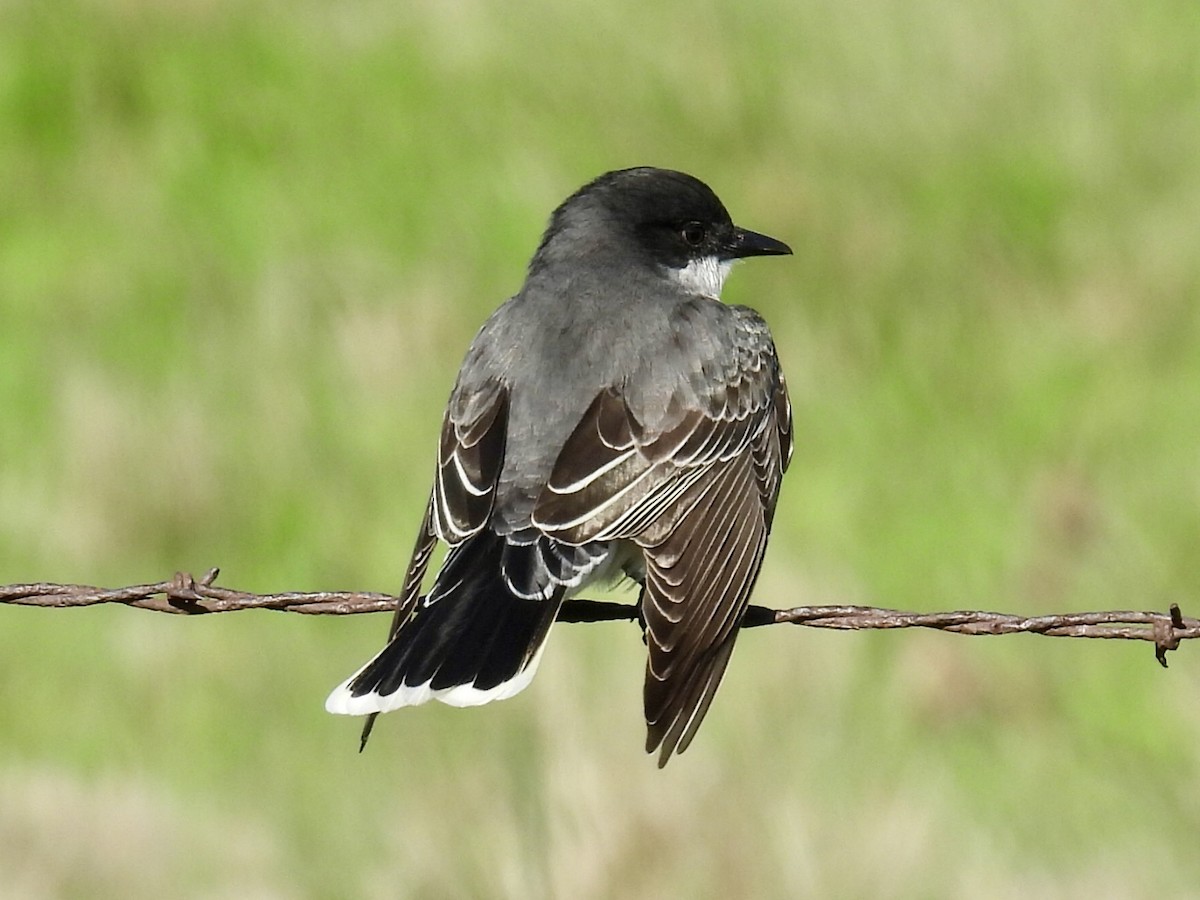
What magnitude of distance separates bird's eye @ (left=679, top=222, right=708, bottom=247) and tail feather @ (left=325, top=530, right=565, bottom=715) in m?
1.75

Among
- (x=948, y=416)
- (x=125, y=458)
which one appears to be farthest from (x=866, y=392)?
(x=125, y=458)

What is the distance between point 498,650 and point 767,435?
1.42 m

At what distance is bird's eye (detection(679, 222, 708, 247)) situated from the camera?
6.38 m

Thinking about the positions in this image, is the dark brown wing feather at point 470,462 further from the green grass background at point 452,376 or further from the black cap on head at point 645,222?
the green grass background at point 452,376

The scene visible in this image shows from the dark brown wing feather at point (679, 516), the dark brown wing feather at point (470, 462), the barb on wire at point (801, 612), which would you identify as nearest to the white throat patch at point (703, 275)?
the dark brown wing feather at point (679, 516)

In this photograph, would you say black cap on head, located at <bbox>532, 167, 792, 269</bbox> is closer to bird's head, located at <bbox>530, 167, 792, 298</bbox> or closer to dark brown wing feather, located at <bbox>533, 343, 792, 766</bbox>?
bird's head, located at <bbox>530, 167, 792, 298</bbox>

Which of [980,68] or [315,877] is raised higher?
[980,68]

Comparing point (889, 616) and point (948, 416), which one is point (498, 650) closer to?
point (889, 616)

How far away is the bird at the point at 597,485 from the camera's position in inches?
185

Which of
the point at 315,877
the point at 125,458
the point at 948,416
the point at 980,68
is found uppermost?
the point at 980,68

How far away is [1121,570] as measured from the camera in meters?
8.65

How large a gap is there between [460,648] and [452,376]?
5642mm

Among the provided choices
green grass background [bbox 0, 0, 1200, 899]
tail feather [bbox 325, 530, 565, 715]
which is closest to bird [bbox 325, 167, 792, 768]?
tail feather [bbox 325, 530, 565, 715]

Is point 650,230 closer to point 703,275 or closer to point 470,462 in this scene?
point 703,275
